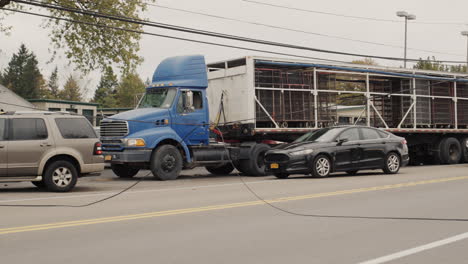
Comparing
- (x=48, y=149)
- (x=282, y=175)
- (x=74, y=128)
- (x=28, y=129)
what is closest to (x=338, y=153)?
(x=282, y=175)

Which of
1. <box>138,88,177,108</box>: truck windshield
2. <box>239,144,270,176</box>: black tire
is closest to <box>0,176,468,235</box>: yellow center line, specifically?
<box>239,144,270,176</box>: black tire

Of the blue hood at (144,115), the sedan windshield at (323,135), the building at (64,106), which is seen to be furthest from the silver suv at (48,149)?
the building at (64,106)

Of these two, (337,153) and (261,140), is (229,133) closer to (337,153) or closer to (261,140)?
(261,140)

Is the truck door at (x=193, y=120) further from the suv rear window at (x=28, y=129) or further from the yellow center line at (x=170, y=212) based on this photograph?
the yellow center line at (x=170, y=212)

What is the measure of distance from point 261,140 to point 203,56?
3.37m

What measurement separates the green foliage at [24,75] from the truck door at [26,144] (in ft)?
269

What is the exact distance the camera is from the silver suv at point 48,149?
13.6 metres

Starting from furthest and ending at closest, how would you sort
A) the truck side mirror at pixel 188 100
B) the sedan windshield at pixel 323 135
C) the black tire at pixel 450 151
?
1. the black tire at pixel 450 151
2. the truck side mirror at pixel 188 100
3. the sedan windshield at pixel 323 135

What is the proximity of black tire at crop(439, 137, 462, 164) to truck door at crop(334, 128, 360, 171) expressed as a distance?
8998 millimetres

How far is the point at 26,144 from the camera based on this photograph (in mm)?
13719

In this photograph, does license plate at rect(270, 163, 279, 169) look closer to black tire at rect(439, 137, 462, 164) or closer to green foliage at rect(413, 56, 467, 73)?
black tire at rect(439, 137, 462, 164)

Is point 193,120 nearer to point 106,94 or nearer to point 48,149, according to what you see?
point 48,149

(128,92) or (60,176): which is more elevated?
(128,92)

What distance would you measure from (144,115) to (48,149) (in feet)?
13.4
